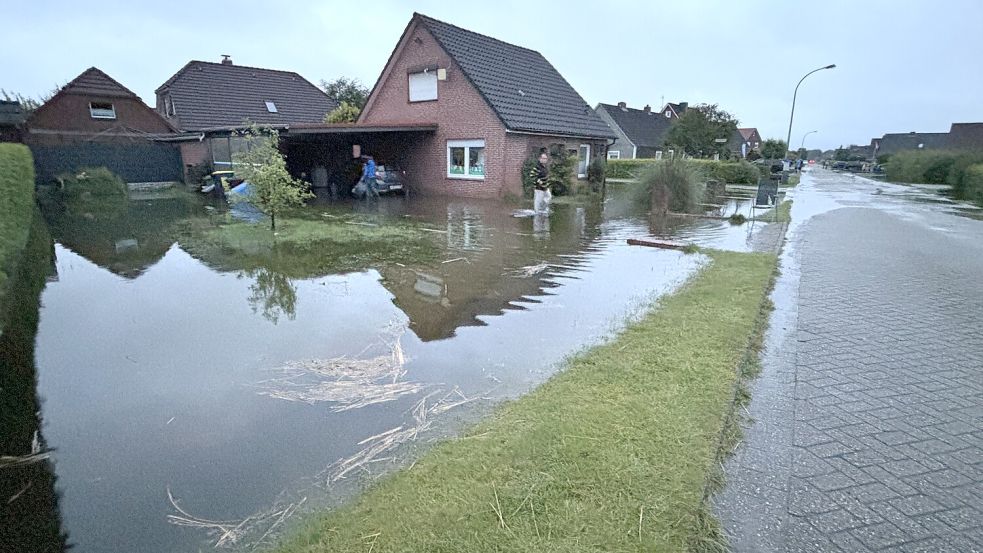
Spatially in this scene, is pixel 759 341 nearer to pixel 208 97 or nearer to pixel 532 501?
pixel 532 501

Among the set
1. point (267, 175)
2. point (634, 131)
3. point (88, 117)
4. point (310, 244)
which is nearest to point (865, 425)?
point (310, 244)

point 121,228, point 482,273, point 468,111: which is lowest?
point 482,273

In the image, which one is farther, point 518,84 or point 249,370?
point 518,84

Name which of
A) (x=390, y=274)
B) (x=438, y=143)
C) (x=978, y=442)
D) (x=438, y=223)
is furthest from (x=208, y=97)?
(x=978, y=442)

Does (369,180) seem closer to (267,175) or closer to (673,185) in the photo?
(267,175)

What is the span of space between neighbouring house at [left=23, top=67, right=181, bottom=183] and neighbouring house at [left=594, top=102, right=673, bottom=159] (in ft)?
116

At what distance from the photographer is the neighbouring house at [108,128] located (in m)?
23.0

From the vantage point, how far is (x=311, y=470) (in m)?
2.91

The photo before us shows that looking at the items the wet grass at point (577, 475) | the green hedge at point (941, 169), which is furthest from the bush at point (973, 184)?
the wet grass at point (577, 475)

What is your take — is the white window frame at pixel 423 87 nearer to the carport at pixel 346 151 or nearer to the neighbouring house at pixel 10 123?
the carport at pixel 346 151

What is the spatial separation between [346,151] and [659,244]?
1766cm

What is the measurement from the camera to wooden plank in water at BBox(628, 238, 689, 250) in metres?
9.46

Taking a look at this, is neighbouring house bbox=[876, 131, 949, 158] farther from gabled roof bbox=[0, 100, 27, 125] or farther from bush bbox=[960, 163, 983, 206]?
gabled roof bbox=[0, 100, 27, 125]

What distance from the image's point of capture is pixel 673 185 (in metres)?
14.3
